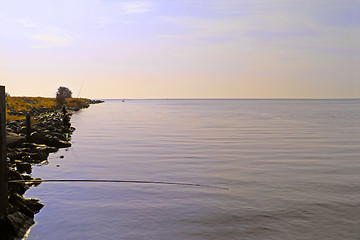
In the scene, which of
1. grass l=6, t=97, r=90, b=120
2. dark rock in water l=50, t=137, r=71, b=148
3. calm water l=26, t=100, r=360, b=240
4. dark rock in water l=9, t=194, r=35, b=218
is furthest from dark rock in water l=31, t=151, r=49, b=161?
grass l=6, t=97, r=90, b=120

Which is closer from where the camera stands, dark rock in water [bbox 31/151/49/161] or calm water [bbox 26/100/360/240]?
calm water [bbox 26/100/360/240]

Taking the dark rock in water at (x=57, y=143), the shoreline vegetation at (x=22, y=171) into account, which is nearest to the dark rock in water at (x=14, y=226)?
the shoreline vegetation at (x=22, y=171)

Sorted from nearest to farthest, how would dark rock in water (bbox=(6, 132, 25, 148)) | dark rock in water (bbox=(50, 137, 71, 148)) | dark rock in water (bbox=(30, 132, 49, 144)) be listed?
dark rock in water (bbox=(6, 132, 25, 148))
dark rock in water (bbox=(30, 132, 49, 144))
dark rock in water (bbox=(50, 137, 71, 148))

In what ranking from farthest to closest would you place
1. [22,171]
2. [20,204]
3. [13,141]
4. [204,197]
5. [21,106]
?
[21,106], [13,141], [22,171], [204,197], [20,204]

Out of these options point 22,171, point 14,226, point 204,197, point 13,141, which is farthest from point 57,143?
point 14,226

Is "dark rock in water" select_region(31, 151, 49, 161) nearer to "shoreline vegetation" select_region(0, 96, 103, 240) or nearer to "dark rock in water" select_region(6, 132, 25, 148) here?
"shoreline vegetation" select_region(0, 96, 103, 240)

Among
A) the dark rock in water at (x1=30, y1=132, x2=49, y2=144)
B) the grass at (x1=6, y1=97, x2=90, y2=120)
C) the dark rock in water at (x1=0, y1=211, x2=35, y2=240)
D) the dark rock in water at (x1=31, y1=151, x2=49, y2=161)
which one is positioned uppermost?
the grass at (x1=6, y1=97, x2=90, y2=120)

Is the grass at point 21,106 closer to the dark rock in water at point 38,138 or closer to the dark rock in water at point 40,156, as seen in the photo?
the dark rock in water at point 38,138

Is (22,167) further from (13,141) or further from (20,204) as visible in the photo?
(20,204)

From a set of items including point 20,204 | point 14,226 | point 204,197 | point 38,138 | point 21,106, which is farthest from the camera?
point 21,106

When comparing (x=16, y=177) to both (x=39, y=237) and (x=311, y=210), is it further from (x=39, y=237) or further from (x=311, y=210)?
(x=311, y=210)

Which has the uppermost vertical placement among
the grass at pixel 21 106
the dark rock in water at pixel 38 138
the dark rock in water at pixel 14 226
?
the grass at pixel 21 106

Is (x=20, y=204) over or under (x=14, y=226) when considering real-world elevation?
over

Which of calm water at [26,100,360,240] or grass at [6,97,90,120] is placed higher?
grass at [6,97,90,120]
